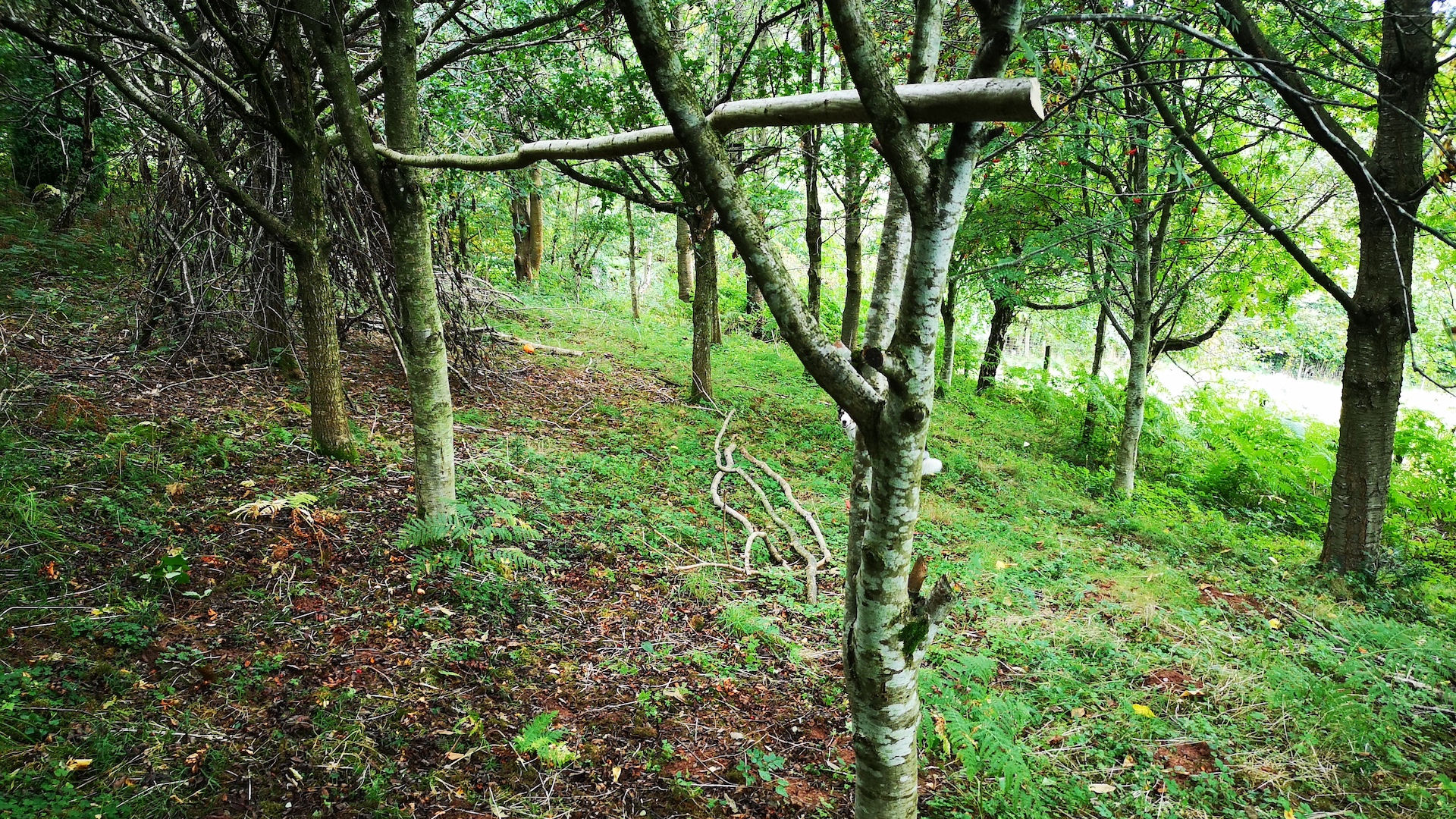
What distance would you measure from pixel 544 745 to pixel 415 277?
3003mm

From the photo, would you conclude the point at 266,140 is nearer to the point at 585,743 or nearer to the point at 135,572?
the point at 135,572

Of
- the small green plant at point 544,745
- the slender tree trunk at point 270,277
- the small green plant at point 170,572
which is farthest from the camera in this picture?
the slender tree trunk at point 270,277

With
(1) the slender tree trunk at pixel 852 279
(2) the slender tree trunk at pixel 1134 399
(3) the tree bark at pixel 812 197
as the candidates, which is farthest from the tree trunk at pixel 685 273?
(2) the slender tree trunk at pixel 1134 399

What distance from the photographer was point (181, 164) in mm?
5836

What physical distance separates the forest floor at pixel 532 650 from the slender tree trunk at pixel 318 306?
0.29m

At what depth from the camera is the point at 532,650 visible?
3.83 meters

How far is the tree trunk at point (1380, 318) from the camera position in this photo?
562 cm

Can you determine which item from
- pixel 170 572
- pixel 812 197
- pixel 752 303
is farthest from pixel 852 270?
pixel 170 572

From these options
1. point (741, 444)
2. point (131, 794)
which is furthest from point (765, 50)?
point (131, 794)

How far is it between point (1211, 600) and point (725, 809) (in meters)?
5.39

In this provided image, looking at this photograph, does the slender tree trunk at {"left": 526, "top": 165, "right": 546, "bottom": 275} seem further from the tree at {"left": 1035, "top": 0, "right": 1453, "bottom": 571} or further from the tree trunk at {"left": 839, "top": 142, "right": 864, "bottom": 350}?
the tree at {"left": 1035, "top": 0, "right": 1453, "bottom": 571}

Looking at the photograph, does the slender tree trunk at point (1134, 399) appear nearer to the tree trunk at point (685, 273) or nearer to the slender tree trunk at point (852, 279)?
the slender tree trunk at point (852, 279)

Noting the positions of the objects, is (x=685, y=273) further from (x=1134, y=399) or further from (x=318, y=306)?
(x=318, y=306)

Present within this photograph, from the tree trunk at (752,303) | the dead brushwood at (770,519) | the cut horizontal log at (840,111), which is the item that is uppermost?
the tree trunk at (752,303)
